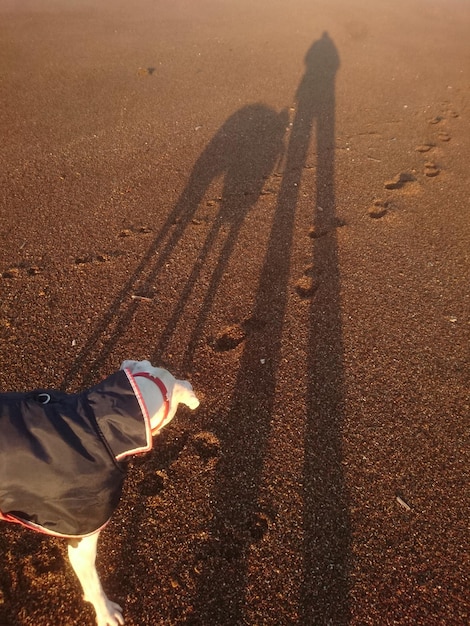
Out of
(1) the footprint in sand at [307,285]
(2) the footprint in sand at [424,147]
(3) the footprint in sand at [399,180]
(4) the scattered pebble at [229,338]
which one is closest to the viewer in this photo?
(4) the scattered pebble at [229,338]

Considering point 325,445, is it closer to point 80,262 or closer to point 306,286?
point 306,286

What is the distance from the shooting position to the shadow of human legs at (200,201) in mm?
4027

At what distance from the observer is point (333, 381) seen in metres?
3.73

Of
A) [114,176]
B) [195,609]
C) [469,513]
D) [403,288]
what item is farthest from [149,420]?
[114,176]

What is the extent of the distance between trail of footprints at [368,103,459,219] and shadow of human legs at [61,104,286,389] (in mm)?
1580

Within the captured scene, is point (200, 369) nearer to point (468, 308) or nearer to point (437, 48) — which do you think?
point (468, 308)

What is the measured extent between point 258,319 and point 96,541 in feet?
8.05

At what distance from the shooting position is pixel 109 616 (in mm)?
2477

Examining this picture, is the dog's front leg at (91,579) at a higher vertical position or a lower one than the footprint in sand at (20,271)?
lower

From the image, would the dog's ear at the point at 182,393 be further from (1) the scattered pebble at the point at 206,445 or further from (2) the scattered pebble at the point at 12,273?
(2) the scattered pebble at the point at 12,273

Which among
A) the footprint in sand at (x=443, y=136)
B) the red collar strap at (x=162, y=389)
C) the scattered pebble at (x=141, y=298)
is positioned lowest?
the scattered pebble at (x=141, y=298)

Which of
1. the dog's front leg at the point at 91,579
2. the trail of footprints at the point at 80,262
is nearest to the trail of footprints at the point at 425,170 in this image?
the trail of footprints at the point at 80,262

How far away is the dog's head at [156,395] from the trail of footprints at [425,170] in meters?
4.08

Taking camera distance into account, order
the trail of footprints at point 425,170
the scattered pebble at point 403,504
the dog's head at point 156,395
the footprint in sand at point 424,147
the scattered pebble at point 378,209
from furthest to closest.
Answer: the footprint in sand at point 424,147 < the trail of footprints at point 425,170 < the scattered pebble at point 378,209 < the scattered pebble at point 403,504 < the dog's head at point 156,395
